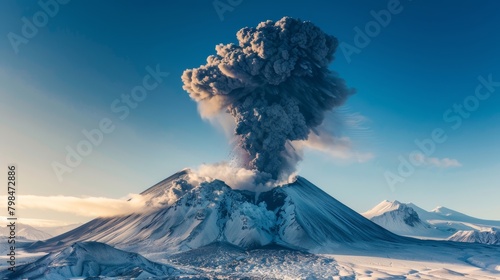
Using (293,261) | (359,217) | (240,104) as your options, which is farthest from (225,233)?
(359,217)

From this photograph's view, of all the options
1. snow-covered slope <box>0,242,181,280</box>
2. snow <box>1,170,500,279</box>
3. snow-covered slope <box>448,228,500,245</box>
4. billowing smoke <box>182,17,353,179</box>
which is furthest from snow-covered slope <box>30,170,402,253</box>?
snow-covered slope <box>448,228,500,245</box>

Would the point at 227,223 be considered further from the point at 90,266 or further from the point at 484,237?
the point at 484,237

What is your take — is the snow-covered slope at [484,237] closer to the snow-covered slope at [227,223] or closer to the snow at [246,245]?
the snow at [246,245]

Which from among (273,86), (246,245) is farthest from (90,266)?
(273,86)

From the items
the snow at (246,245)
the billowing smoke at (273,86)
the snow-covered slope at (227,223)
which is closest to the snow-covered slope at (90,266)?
the snow at (246,245)

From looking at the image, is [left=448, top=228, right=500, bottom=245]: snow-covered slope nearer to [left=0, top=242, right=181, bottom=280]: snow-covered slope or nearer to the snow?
the snow
